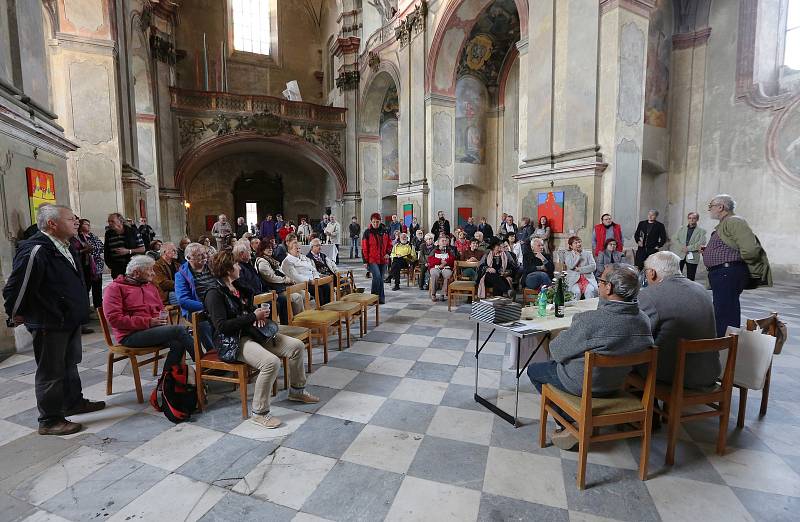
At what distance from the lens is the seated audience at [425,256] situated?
776 centimetres

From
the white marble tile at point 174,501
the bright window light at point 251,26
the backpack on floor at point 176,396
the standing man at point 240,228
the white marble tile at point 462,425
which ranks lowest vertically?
the white marble tile at point 462,425

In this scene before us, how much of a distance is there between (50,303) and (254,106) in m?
15.1

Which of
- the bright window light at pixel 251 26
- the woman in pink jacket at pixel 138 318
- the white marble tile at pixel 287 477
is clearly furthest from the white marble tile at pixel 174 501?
the bright window light at pixel 251 26

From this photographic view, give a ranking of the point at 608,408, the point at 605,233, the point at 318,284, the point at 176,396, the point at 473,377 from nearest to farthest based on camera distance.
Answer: the point at 608,408, the point at 176,396, the point at 473,377, the point at 318,284, the point at 605,233

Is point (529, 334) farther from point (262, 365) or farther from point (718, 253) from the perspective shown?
point (718, 253)

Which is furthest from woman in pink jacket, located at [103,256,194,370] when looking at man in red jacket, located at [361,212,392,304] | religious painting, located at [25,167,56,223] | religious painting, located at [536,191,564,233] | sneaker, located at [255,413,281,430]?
religious painting, located at [536,191,564,233]

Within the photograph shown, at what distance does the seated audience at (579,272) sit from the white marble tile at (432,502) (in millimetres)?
3848

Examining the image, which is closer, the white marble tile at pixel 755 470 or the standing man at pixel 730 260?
the white marble tile at pixel 755 470

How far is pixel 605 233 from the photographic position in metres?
7.07

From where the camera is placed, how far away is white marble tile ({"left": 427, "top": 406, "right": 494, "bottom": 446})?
265 cm

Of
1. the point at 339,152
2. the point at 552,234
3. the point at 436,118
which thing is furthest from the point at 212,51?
the point at 552,234

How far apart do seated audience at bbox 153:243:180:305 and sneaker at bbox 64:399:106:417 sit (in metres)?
1.81

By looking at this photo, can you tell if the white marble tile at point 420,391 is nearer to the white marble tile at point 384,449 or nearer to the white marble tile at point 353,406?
the white marble tile at point 353,406

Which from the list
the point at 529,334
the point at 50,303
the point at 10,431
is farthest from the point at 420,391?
the point at 10,431
